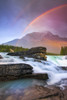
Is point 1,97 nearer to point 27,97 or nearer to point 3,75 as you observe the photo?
point 27,97

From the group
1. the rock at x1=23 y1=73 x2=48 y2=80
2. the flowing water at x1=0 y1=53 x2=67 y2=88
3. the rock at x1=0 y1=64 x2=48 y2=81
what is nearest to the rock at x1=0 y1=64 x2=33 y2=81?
the rock at x1=0 y1=64 x2=48 y2=81

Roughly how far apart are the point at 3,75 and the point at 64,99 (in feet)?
13.8

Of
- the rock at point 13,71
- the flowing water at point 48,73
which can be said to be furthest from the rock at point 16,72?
the flowing water at point 48,73

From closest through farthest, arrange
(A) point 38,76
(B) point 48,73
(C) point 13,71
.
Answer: (C) point 13,71
(A) point 38,76
(B) point 48,73

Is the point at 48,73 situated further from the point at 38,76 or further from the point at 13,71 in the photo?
the point at 13,71

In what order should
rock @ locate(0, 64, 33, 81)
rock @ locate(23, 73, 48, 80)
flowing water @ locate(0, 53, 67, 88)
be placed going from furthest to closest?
rock @ locate(23, 73, 48, 80)
rock @ locate(0, 64, 33, 81)
flowing water @ locate(0, 53, 67, 88)

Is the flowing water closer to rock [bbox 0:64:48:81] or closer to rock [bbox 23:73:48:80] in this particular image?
rock [bbox 23:73:48:80]

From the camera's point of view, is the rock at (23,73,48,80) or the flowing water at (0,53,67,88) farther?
the rock at (23,73,48,80)

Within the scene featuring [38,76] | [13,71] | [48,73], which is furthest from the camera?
[48,73]

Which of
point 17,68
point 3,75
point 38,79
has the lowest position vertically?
point 38,79

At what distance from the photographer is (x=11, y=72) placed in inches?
229

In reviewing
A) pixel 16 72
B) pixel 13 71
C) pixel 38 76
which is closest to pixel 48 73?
pixel 38 76

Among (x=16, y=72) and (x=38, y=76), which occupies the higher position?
(x=16, y=72)

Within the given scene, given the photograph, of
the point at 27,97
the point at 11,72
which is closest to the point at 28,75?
the point at 11,72
